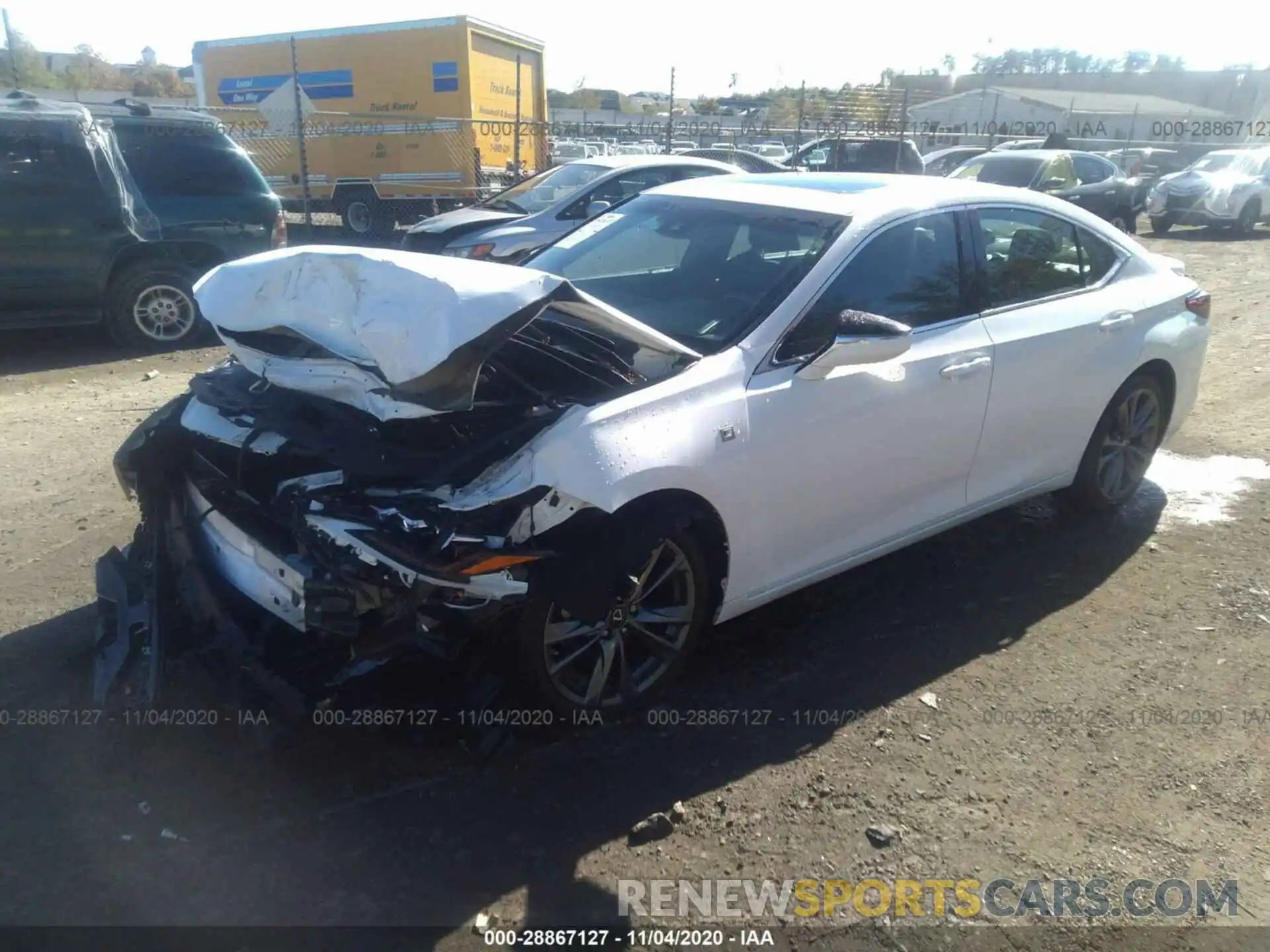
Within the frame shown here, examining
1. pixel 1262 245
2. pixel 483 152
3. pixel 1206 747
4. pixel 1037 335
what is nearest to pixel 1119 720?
pixel 1206 747

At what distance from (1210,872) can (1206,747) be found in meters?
0.70

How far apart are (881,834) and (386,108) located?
1748 centimetres

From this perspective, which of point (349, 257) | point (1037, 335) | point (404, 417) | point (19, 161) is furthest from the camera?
point (19, 161)

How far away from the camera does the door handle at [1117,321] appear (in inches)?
189

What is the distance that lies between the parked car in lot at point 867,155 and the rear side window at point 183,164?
10.9m

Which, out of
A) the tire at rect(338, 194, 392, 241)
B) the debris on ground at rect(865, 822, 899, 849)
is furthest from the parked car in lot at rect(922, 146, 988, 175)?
the debris on ground at rect(865, 822, 899, 849)

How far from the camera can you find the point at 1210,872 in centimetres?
295

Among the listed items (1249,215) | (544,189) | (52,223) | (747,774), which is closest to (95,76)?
(544,189)

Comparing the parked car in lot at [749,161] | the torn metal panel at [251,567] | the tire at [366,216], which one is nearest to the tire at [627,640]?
the torn metal panel at [251,567]

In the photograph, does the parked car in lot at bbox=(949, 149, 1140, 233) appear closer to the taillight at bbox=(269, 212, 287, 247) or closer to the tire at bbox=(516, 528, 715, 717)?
the taillight at bbox=(269, 212, 287, 247)

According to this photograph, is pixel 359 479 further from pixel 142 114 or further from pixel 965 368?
pixel 142 114

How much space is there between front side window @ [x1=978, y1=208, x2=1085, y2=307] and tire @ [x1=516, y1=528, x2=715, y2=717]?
6.46ft

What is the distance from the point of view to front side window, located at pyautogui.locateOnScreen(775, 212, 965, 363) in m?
3.74

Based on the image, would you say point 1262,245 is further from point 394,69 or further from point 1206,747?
point 1206,747
